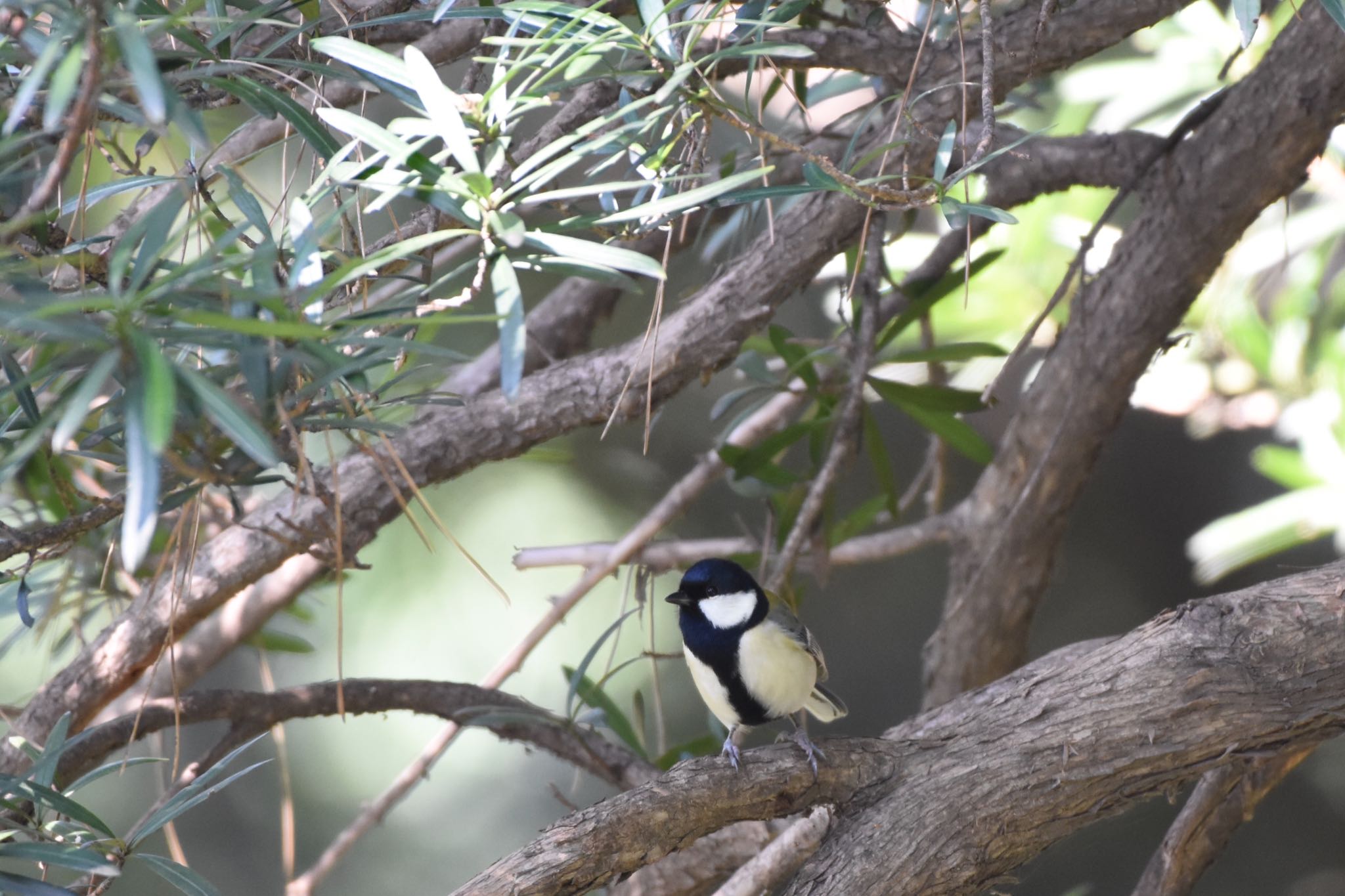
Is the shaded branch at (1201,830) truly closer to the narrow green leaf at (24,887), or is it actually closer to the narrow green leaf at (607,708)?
the narrow green leaf at (607,708)

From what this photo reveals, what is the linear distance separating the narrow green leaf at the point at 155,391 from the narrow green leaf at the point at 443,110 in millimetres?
288

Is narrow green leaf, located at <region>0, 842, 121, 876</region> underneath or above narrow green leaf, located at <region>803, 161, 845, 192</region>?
underneath

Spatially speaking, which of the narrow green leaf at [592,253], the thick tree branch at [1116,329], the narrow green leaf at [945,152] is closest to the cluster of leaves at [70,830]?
the narrow green leaf at [592,253]

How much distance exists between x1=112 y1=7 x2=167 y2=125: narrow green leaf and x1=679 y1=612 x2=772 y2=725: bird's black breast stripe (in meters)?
1.21

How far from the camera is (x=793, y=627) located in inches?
71.5

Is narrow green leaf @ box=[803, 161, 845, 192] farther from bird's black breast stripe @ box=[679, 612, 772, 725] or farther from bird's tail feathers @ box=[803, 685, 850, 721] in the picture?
bird's tail feathers @ box=[803, 685, 850, 721]

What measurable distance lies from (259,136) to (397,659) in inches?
87.2

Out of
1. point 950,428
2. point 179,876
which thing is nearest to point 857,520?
point 950,428

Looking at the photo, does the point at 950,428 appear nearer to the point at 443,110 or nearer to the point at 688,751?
the point at 688,751

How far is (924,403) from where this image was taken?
206cm

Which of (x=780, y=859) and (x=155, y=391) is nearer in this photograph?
(x=155, y=391)

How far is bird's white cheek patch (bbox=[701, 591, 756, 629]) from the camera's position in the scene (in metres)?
1.79

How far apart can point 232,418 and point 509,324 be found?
208mm

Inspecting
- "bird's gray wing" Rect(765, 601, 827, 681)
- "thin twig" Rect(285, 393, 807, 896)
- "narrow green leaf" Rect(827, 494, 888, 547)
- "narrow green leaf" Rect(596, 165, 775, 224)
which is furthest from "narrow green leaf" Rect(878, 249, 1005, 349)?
"narrow green leaf" Rect(596, 165, 775, 224)
